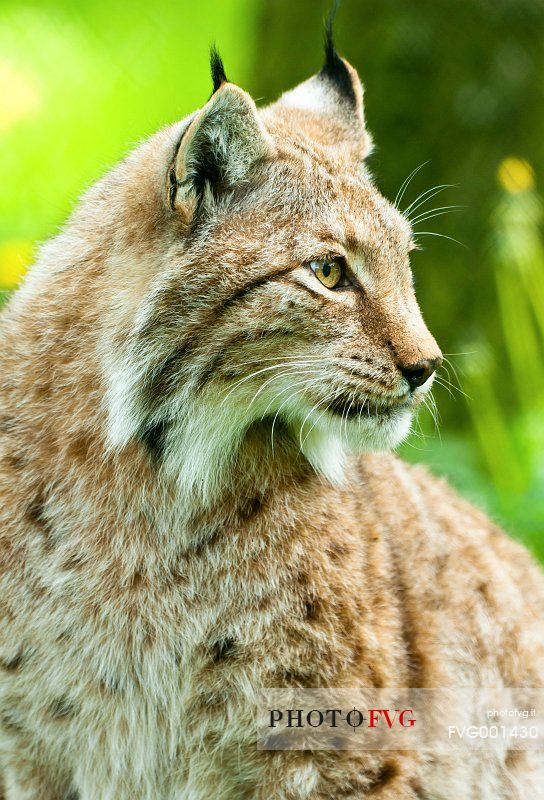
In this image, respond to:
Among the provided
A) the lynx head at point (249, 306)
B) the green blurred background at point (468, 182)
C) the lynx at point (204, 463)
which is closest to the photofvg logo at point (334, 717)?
the lynx at point (204, 463)

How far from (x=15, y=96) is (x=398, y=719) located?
842 centimetres

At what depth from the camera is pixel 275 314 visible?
388 cm

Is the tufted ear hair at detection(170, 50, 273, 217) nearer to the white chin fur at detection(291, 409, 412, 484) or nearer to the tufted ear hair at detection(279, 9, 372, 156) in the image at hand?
the tufted ear hair at detection(279, 9, 372, 156)

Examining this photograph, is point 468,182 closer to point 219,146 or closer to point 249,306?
point 219,146

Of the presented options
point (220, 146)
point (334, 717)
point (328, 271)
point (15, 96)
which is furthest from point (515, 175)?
point (15, 96)

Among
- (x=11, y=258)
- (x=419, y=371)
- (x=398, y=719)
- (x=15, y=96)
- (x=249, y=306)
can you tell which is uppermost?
(x=15, y=96)

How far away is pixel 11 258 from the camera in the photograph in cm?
811

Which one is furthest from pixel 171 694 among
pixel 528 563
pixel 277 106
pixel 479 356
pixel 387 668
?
pixel 479 356

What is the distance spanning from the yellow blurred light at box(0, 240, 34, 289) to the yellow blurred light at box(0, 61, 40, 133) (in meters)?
2.77

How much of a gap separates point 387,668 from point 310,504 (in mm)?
707

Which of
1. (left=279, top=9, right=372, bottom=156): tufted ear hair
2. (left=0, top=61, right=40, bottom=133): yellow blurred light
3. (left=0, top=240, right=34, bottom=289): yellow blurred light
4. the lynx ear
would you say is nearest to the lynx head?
the lynx ear

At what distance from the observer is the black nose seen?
13.0 ft

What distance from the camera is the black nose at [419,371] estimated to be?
3973mm

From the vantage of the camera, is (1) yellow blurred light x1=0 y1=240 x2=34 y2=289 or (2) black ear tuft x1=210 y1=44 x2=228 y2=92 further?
(1) yellow blurred light x1=0 y1=240 x2=34 y2=289
